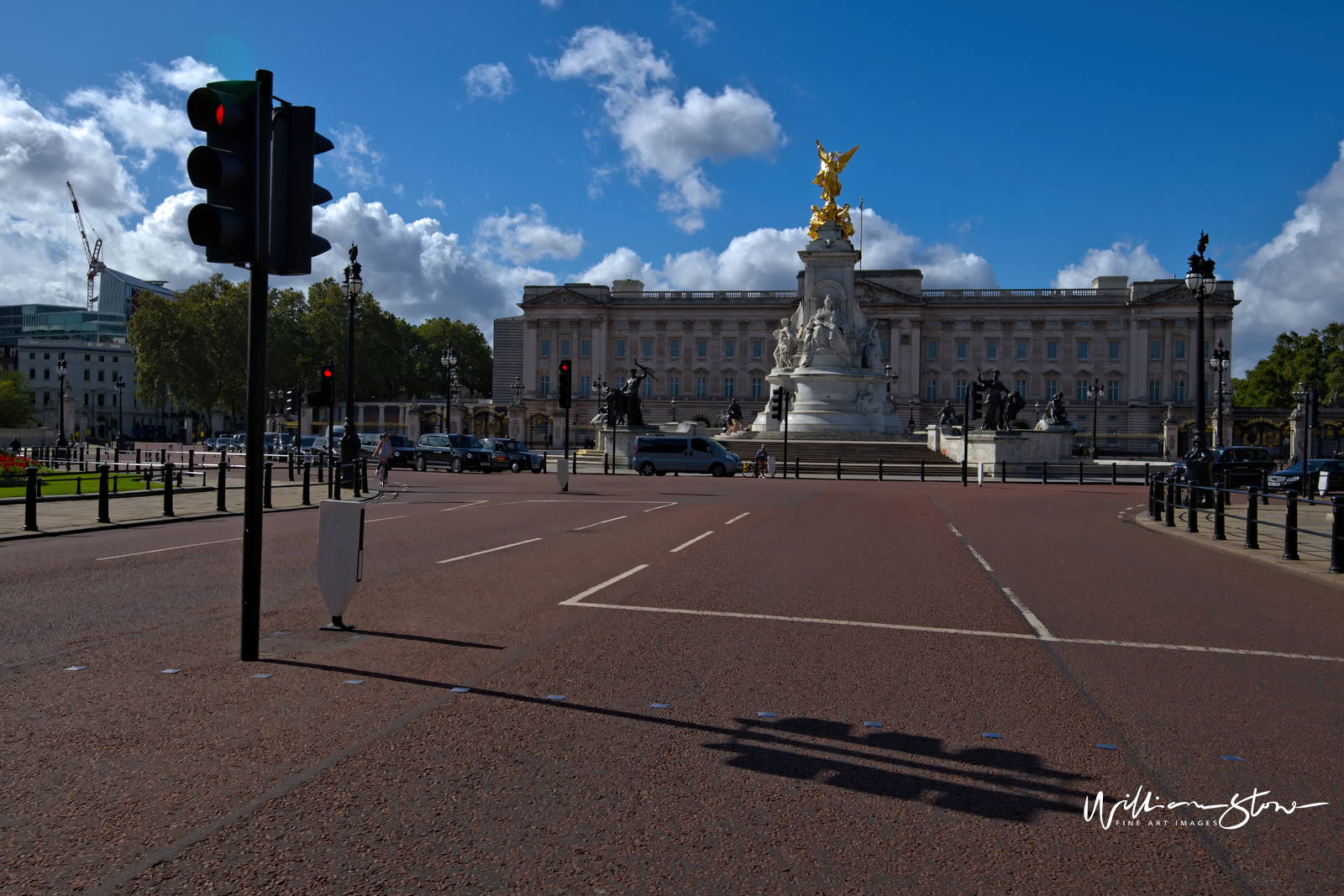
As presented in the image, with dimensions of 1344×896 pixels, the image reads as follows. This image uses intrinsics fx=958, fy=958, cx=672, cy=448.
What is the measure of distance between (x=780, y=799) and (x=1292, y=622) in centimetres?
721

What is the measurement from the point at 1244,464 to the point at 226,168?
44.4 metres

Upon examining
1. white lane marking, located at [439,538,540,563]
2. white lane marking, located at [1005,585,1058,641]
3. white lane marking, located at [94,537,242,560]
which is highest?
white lane marking, located at [1005,585,1058,641]

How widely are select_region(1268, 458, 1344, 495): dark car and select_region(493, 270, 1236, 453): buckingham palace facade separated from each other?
223 ft

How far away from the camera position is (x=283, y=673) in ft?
20.4

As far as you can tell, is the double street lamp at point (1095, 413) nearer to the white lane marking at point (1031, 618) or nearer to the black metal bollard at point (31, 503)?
the white lane marking at point (1031, 618)

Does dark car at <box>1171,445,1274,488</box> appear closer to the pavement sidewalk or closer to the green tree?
the pavement sidewalk

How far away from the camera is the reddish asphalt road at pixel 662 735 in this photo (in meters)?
3.62

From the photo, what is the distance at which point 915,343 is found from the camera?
113125 mm

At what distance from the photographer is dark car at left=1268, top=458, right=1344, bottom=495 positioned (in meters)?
32.1

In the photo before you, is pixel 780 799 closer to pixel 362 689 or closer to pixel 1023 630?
pixel 362 689

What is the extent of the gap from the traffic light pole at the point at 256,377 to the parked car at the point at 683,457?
36.2m

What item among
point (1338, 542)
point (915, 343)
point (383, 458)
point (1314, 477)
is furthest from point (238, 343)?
point (1338, 542)

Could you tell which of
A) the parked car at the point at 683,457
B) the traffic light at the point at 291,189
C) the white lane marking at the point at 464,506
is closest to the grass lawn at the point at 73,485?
the white lane marking at the point at 464,506

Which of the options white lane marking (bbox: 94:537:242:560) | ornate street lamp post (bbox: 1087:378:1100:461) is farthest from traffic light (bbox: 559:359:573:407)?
ornate street lamp post (bbox: 1087:378:1100:461)
